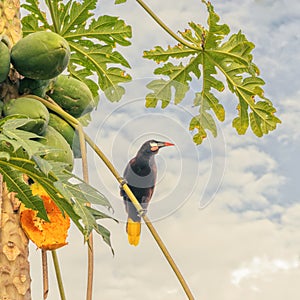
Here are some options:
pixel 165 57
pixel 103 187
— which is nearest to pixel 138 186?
pixel 103 187

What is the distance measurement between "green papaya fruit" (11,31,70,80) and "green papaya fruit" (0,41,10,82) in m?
0.04

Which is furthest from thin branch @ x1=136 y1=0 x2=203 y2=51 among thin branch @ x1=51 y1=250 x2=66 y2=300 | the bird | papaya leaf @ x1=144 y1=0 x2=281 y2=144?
thin branch @ x1=51 y1=250 x2=66 y2=300

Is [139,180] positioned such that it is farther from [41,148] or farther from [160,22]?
[160,22]

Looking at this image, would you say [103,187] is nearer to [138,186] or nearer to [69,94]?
[138,186]

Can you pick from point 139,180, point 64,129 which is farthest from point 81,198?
point 139,180

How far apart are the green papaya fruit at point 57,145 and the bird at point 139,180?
241mm

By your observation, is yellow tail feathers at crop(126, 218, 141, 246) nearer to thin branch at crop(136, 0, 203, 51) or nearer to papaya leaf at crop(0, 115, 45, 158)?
papaya leaf at crop(0, 115, 45, 158)

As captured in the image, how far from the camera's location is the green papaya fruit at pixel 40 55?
1.97m

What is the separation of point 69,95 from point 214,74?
A: 1.32m

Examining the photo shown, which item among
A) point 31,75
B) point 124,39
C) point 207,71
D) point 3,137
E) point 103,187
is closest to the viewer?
point 3,137

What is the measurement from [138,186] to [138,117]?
0.25 meters

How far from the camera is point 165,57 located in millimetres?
3420

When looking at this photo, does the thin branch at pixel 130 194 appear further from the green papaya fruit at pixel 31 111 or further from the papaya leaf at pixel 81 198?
the papaya leaf at pixel 81 198

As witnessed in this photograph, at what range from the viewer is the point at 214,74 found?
3.34m
